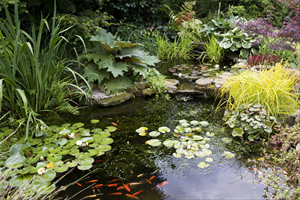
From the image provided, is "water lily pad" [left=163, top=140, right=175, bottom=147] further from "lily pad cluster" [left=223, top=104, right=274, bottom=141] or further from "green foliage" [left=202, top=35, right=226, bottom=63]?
"green foliage" [left=202, top=35, right=226, bottom=63]

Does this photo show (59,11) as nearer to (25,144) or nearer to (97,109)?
(97,109)

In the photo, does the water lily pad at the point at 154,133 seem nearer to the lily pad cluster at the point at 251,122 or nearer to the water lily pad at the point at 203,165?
the water lily pad at the point at 203,165

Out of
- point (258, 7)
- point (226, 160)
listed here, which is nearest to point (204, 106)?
point (226, 160)

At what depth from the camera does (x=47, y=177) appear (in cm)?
204

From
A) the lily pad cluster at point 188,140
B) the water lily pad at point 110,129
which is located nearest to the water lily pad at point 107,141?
the water lily pad at point 110,129

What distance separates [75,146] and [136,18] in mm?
5992

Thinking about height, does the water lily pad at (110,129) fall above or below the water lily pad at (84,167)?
below

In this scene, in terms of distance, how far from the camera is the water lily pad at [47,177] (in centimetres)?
201

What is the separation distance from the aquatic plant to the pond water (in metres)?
0.05

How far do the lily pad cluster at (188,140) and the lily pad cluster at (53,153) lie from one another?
0.62 meters

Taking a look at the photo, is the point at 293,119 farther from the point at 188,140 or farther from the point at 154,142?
the point at 154,142

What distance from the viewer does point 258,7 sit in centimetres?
789

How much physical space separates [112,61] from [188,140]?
1.94m

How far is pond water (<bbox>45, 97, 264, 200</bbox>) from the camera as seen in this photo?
2.05 m
